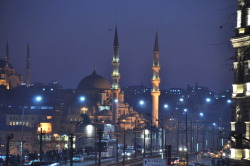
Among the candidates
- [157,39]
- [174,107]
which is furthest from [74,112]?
[174,107]

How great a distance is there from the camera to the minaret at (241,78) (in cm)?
2700

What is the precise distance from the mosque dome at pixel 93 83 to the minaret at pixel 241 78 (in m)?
98.0

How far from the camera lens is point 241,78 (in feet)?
91.6

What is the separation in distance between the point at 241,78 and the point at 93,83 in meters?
98.9

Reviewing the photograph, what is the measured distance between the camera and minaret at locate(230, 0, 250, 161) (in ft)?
88.6

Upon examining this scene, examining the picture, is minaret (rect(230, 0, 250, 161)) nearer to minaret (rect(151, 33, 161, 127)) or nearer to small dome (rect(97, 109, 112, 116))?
minaret (rect(151, 33, 161, 127))

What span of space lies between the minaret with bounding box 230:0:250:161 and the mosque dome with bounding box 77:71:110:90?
98.0 m

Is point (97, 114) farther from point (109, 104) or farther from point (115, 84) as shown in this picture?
point (109, 104)

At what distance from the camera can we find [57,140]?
100375 mm

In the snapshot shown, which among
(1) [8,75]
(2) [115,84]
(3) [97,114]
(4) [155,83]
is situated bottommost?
(3) [97,114]

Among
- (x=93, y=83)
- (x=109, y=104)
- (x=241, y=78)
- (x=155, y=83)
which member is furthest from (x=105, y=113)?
(x=241, y=78)

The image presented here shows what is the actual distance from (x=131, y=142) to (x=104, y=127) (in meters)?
10.2

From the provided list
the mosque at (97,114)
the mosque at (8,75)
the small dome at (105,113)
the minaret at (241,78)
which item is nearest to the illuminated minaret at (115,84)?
the mosque at (97,114)

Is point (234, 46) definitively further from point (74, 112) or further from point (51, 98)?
point (51, 98)
